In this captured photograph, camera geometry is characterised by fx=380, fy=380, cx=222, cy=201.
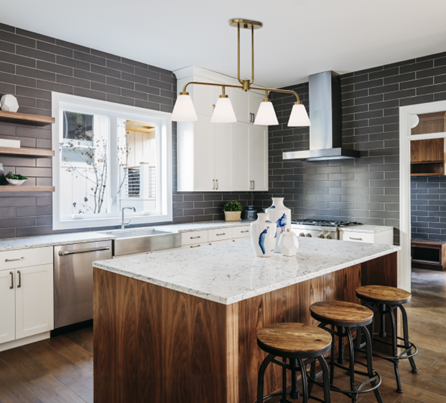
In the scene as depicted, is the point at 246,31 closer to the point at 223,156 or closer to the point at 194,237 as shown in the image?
the point at 223,156

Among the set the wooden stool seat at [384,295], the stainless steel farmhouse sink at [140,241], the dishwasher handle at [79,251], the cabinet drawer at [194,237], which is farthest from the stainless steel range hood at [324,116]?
the dishwasher handle at [79,251]

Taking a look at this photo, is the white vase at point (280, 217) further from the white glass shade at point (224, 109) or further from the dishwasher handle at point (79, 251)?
the dishwasher handle at point (79, 251)


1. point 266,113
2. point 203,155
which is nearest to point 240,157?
point 203,155

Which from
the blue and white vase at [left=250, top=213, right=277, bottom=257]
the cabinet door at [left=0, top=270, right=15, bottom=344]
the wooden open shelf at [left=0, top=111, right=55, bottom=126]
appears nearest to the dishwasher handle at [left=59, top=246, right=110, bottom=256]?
the cabinet door at [left=0, top=270, right=15, bottom=344]

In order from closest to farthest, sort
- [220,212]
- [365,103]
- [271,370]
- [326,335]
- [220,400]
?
1. [220,400]
2. [326,335]
3. [271,370]
4. [365,103]
5. [220,212]

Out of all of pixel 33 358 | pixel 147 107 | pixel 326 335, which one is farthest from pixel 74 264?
pixel 326 335

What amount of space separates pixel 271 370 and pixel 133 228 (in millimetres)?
2500

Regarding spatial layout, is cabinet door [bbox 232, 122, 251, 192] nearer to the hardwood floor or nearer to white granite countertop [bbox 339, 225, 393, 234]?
white granite countertop [bbox 339, 225, 393, 234]

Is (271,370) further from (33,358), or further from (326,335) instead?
(33,358)

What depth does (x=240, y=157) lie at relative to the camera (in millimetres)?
5293

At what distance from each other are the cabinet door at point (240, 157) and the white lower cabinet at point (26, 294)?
2714 mm

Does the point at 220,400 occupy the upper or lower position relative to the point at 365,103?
lower

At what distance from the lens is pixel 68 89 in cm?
384

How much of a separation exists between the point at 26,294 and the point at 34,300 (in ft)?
0.29
